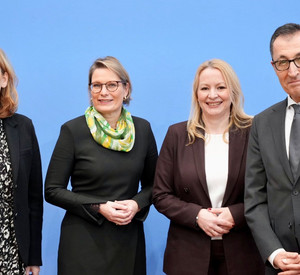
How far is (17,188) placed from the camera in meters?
2.61

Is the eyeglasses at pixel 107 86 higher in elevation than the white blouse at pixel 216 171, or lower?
higher

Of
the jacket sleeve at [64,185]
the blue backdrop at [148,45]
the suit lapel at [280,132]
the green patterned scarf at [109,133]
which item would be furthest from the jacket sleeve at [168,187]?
the blue backdrop at [148,45]

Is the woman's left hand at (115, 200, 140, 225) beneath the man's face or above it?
beneath

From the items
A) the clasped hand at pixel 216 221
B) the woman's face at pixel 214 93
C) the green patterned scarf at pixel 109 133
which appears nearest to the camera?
the clasped hand at pixel 216 221

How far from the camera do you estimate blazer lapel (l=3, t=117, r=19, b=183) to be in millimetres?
2596

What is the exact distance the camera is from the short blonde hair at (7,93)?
2.66m

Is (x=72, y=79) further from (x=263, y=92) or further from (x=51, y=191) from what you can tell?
(x=263, y=92)

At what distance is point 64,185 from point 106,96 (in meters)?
0.56

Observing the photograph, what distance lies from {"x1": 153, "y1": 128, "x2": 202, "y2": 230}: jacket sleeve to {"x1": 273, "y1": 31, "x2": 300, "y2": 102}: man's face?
0.72 metres

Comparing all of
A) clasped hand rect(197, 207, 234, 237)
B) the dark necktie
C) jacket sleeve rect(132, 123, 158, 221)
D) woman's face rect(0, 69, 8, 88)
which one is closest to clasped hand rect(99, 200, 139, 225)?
jacket sleeve rect(132, 123, 158, 221)

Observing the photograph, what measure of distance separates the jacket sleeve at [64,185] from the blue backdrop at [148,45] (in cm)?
91

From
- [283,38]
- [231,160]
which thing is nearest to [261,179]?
[231,160]

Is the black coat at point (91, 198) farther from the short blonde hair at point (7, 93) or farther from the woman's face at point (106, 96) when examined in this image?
the short blonde hair at point (7, 93)

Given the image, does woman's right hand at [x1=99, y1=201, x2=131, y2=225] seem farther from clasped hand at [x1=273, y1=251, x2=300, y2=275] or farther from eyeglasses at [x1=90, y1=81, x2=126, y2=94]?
clasped hand at [x1=273, y1=251, x2=300, y2=275]
